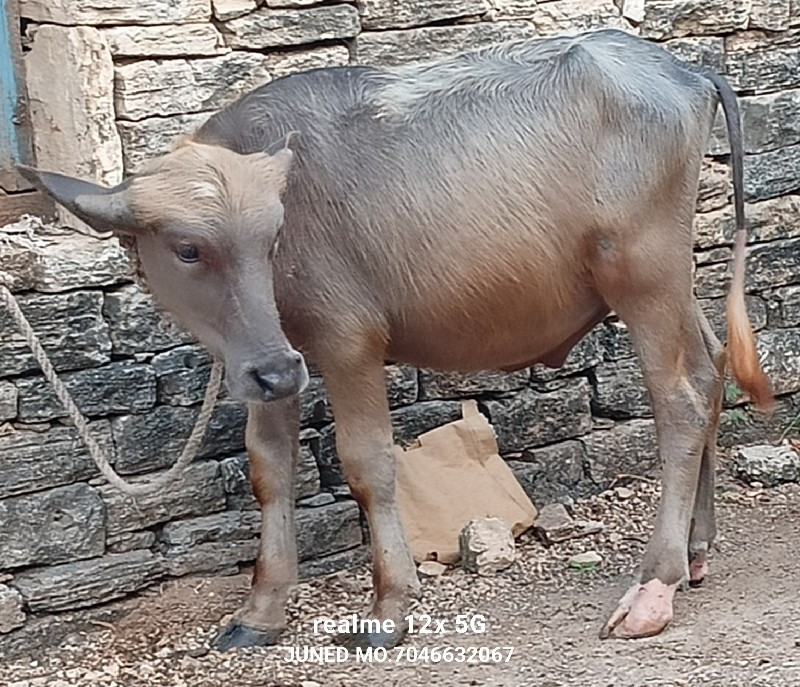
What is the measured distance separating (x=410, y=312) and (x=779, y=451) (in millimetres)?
2232

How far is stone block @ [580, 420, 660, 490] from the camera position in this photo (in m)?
5.94

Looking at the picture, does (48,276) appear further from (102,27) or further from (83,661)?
(83,661)

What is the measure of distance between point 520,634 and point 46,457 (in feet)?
5.09

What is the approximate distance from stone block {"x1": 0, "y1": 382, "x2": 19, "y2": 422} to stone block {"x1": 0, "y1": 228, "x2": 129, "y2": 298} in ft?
0.94

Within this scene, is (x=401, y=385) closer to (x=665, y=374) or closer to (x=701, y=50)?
(x=665, y=374)

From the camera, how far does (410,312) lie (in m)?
4.52

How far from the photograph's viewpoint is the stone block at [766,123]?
19.7 feet

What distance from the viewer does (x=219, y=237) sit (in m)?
3.97

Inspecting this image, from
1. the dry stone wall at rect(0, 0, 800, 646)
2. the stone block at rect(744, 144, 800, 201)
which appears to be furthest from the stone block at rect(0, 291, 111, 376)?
the stone block at rect(744, 144, 800, 201)

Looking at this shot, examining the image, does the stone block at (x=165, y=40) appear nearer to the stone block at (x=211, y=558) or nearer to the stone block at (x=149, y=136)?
the stone block at (x=149, y=136)

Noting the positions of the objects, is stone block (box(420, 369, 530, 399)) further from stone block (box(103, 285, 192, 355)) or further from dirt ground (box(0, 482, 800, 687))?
stone block (box(103, 285, 192, 355))

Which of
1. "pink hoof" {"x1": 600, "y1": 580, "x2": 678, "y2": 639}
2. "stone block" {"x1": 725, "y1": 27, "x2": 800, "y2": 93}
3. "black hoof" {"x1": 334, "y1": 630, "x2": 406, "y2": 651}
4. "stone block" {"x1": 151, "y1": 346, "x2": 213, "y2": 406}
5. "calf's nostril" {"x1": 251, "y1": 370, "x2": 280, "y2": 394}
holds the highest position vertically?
"stone block" {"x1": 725, "y1": 27, "x2": 800, "y2": 93}

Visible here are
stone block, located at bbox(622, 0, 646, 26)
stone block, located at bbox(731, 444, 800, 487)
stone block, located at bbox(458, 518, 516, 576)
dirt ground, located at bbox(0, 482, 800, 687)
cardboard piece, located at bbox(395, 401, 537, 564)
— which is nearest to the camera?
dirt ground, located at bbox(0, 482, 800, 687)

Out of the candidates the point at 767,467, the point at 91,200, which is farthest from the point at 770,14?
the point at 91,200
